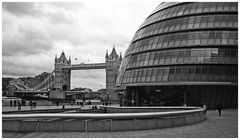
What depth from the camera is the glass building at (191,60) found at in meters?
40.7

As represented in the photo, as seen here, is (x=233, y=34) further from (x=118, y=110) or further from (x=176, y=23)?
(x=118, y=110)

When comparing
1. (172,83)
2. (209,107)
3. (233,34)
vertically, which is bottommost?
(209,107)

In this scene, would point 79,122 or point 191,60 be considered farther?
point 191,60

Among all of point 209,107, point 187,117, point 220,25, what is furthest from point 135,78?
point 187,117

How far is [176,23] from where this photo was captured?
145ft

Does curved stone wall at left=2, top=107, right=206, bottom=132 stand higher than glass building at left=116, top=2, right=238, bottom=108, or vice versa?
glass building at left=116, top=2, right=238, bottom=108

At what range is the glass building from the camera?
133ft

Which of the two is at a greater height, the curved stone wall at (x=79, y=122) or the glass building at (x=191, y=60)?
the glass building at (x=191, y=60)

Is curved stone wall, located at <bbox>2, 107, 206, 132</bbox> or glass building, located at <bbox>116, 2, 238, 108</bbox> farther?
glass building, located at <bbox>116, 2, 238, 108</bbox>

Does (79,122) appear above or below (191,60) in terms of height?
below

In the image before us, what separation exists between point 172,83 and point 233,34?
37.2 feet

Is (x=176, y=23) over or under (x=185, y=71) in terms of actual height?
over

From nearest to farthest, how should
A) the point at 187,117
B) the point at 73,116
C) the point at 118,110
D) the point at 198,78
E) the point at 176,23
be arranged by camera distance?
the point at 73,116
the point at 187,117
the point at 118,110
the point at 198,78
the point at 176,23

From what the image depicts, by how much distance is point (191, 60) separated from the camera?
4084 cm
